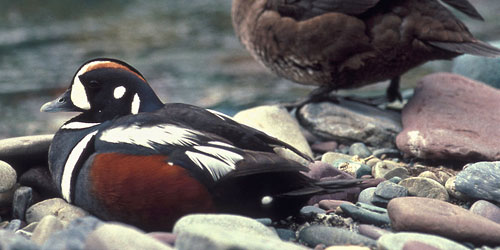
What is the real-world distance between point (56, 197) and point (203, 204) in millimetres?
972

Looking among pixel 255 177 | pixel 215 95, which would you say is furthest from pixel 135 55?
pixel 255 177

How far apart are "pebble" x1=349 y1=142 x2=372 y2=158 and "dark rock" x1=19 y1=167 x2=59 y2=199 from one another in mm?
1925

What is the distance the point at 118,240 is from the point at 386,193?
141 cm

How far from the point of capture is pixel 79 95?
3143 millimetres

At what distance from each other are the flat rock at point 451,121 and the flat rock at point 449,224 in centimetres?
124

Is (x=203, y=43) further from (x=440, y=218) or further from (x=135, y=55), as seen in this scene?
(x=440, y=218)

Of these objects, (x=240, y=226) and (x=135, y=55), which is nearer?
(x=240, y=226)

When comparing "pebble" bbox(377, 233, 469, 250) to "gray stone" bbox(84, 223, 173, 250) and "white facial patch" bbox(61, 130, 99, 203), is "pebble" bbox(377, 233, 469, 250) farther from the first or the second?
"white facial patch" bbox(61, 130, 99, 203)

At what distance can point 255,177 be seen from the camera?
281cm

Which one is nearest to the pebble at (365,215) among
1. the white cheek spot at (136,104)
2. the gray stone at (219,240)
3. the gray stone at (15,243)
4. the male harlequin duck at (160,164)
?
the male harlequin duck at (160,164)

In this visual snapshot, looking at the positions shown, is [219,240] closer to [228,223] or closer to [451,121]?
[228,223]

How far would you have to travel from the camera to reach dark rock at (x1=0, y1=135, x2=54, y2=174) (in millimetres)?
3467

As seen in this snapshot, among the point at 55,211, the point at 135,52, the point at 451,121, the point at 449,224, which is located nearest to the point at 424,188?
the point at 449,224

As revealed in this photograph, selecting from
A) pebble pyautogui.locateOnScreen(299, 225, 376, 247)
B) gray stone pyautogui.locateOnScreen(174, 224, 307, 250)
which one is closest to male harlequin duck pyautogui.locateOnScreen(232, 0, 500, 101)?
pebble pyautogui.locateOnScreen(299, 225, 376, 247)
